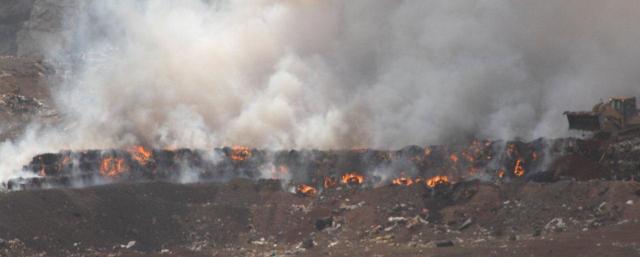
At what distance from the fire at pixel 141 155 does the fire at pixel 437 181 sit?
15.9m

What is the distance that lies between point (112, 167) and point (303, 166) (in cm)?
1051

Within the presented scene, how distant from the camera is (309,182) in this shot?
42438 millimetres

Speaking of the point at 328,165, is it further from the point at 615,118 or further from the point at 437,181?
the point at 615,118

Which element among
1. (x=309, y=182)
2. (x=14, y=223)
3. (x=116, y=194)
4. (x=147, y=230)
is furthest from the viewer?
(x=309, y=182)

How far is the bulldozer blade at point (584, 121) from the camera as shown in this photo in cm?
4077

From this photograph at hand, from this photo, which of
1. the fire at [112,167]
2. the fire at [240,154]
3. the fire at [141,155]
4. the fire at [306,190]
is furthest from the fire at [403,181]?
the fire at [112,167]

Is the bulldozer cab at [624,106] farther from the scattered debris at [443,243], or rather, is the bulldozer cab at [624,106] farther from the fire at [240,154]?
the fire at [240,154]

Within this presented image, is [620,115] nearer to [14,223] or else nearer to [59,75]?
[14,223]

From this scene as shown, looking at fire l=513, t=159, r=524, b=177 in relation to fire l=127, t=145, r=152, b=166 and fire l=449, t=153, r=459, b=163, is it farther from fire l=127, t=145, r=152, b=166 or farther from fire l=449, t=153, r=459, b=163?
fire l=127, t=145, r=152, b=166

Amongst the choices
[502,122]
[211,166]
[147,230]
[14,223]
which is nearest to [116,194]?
[147,230]

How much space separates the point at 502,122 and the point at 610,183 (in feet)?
42.4

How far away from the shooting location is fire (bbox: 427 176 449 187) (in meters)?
38.2

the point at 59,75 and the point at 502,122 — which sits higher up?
the point at 59,75

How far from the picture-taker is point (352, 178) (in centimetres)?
4222
